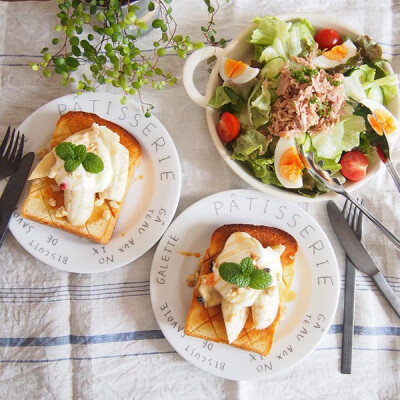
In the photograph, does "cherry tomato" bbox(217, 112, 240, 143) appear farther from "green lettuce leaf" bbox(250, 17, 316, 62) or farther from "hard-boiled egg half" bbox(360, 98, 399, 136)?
"hard-boiled egg half" bbox(360, 98, 399, 136)

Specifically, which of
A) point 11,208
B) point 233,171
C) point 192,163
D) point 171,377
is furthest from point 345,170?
point 11,208

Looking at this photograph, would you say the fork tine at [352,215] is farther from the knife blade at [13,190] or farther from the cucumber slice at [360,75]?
the knife blade at [13,190]

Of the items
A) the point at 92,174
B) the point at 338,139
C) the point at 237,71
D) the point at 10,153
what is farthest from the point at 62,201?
the point at 338,139

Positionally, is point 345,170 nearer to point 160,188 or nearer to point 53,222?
point 160,188

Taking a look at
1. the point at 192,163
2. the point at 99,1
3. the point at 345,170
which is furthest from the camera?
the point at 192,163

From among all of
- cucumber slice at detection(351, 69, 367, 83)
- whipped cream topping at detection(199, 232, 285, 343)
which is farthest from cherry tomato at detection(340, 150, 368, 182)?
whipped cream topping at detection(199, 232, 285, 343)

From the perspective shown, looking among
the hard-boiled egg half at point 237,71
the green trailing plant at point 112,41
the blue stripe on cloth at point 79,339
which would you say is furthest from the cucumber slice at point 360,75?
the blue stripe on cloth at point 79,339
